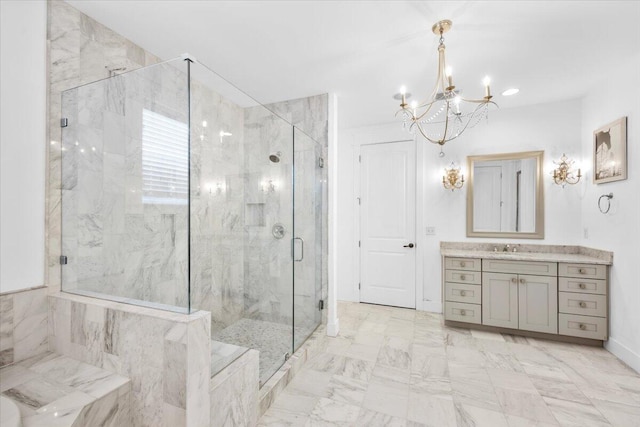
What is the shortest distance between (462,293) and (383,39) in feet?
8.82

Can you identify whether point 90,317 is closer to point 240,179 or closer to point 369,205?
point 240,179

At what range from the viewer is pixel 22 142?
1.54m

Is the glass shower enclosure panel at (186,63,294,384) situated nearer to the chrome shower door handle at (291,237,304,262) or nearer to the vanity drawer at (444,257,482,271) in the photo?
the chrome shower door handle at (291,237,304,262)

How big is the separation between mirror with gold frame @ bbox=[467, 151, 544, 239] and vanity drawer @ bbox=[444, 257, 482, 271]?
22.1 inches

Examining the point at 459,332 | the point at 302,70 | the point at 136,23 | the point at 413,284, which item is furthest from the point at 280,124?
the point at 459,332

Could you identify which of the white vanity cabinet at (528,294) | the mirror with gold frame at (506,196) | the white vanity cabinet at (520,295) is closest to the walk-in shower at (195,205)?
the white vanity cabinet at (528,294)

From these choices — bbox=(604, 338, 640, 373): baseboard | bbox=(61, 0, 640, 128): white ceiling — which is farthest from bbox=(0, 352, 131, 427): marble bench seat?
bbox=(604, 338, 640, 373): baseboard

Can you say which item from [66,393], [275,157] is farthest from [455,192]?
[66,393]

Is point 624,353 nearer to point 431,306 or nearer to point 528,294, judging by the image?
point 528,294

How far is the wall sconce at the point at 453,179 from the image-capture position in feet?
11.7

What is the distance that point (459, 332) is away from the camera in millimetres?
3051

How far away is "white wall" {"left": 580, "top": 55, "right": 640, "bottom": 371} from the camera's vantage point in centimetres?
228

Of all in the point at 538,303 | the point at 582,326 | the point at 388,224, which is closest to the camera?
the point at 582,326

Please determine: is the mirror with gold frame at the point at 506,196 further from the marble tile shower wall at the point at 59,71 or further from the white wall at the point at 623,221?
the marble tile shower wall at the point at 59,71
